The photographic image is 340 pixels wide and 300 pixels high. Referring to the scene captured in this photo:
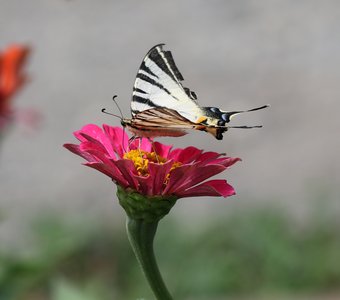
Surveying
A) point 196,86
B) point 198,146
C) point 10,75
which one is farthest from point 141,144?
point 196,86

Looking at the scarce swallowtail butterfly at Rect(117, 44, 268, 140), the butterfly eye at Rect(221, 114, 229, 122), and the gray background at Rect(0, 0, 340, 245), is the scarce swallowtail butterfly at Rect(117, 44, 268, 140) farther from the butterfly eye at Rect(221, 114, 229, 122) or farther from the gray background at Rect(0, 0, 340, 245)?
the gray background at Rect(0, 0, 340, 245)

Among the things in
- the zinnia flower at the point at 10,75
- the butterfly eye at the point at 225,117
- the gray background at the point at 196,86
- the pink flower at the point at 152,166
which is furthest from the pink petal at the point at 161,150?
the gray background at the point at 196,86

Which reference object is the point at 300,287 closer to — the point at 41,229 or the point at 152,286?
the point at 41,229

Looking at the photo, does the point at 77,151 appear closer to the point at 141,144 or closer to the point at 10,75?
the point at 141,144

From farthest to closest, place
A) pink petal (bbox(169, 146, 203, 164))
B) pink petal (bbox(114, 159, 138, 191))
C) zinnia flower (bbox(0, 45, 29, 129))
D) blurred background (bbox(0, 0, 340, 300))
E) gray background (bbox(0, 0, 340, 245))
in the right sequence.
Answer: gray background (bbox(0, 0, 340, 245)), blurred background (bbox(0, 0, 340, 300)), zinnia flower (bbox(0, 45, 29, 129)), pink petal (bbox(169, 146, 203, 164)), pink petal (bbox(114, 159, 138, 191))

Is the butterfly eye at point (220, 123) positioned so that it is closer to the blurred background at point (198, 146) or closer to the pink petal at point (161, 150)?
the pink petal at point (161, 150)

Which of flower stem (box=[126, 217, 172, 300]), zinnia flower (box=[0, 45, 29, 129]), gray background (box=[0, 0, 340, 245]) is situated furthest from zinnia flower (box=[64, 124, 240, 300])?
gray background (box=[0, 0, 340, 245])

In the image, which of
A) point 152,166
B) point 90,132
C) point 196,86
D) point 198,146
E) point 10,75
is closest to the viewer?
point 152,166
